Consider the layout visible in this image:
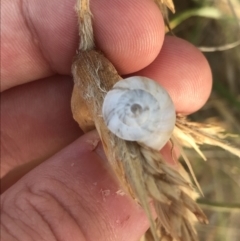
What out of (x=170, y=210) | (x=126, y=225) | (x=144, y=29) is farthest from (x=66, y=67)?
(x=170, y=210)

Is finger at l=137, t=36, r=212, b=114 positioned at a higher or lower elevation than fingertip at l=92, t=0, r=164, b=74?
lower

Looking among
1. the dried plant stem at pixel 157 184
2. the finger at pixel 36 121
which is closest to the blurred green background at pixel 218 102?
the finger at pixel 36 121

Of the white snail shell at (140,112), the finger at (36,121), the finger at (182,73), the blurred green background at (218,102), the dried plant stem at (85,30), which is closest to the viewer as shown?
the white snail shell at (140,112)

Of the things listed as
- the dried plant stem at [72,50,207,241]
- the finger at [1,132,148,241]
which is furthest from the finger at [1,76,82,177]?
the dried plant stem at [72,50,207,241]

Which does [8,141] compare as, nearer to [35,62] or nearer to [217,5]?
[35,62]

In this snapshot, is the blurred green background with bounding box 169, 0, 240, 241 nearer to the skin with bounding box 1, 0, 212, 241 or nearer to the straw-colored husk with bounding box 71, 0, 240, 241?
the skin with bounding box 1, 0, 212, 241

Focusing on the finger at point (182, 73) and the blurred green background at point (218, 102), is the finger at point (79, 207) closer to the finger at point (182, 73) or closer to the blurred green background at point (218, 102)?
the finger at point (182, 73)
